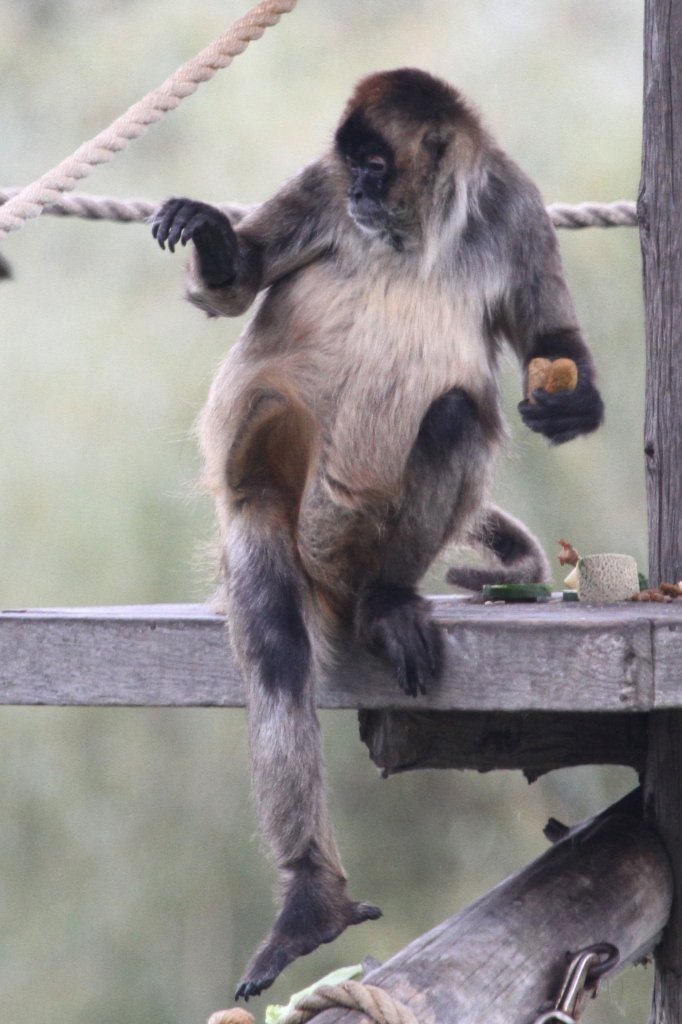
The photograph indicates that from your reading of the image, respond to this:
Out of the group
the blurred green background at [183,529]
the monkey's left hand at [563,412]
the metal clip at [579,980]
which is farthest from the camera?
the blurred green background at [183,529]

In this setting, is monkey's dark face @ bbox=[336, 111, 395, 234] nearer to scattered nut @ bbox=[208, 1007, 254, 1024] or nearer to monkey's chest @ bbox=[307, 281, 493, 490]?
monkey's chest @ bbox=[307, 281, 493, 490]

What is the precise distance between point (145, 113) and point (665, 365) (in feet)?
4.50

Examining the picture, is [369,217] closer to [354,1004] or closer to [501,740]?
[501,740]

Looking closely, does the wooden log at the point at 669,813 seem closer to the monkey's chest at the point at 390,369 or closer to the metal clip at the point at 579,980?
the metal clip at the point at 579,980

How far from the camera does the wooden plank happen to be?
8.63 feet

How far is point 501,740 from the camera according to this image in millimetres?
3613

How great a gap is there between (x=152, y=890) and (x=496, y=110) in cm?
555

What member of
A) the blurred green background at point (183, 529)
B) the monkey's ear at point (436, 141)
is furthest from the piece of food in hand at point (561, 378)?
the blurred green background at point (183, 529)

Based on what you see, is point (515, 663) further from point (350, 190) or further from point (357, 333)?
point (350, 190)

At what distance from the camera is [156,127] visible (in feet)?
33.3

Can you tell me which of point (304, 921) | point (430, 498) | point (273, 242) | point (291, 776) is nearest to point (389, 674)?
point (291, 776)

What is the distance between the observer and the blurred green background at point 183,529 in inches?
362

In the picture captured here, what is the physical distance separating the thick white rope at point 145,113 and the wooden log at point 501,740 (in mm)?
1382

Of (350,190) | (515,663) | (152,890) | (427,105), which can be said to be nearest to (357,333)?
(350,190)
